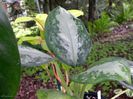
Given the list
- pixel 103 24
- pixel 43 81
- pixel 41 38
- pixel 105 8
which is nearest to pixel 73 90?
pixel 41 38

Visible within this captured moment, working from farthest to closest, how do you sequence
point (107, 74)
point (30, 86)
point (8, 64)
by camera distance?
point (30, 86)
point (107, 74)
point (8, 64)

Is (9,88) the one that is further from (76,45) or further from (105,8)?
(105,8)

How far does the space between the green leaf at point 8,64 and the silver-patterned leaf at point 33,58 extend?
0.28m

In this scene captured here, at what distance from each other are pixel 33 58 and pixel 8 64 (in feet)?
1.03

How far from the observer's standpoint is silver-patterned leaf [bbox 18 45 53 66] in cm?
56

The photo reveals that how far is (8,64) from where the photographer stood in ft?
0.88

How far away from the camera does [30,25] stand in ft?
14.3

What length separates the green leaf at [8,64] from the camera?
260 mm

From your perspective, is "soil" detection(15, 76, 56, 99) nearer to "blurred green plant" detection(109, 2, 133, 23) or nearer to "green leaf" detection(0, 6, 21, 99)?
"green leaf" detection(0, 6, 21, 99)

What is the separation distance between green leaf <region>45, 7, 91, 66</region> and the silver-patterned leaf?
0.8 inches

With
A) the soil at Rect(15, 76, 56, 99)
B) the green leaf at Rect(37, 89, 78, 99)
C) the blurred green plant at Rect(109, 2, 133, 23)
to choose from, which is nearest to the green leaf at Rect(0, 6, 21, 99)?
the green leaf at Rect(37, 89, 78, 99)

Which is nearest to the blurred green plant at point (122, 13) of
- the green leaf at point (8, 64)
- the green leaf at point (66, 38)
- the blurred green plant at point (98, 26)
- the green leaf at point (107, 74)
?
the blurred green plant at point (98, 26)

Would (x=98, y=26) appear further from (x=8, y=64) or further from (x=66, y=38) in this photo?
(x=8, y=64)

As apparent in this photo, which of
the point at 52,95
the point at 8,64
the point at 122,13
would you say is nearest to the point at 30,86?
the point at 52,95
